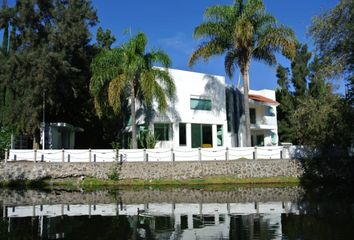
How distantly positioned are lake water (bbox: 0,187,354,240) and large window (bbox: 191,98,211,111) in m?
13.1

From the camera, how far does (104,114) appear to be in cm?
3381

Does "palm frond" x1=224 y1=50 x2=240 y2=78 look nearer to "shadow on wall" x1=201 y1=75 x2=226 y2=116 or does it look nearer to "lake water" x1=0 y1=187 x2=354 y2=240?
"shadow on wall" x1=201 y1=75 x2=226 y2=116

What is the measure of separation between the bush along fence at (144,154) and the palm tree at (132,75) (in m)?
1.93

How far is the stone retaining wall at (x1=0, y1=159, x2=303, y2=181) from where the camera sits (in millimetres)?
28281

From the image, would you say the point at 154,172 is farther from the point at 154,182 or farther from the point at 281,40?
the point at 281,40

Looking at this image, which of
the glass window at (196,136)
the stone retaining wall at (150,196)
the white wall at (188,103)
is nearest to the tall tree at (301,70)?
the white wall at (188,103)

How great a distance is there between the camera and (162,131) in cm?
3531

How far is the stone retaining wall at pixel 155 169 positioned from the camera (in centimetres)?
2828

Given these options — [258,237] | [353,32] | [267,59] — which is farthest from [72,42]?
[258,237]

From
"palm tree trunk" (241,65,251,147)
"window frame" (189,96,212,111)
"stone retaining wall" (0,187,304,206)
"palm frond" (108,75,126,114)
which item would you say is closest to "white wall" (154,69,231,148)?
"window frame" (189,96,212,111)

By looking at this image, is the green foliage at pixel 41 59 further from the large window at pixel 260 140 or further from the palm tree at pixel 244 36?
the large window at pixel 260 140

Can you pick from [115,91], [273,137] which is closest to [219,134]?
[273,137]

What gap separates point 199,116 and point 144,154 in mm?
8729

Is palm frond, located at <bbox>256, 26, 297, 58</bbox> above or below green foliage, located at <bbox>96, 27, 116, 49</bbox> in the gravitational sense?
below
